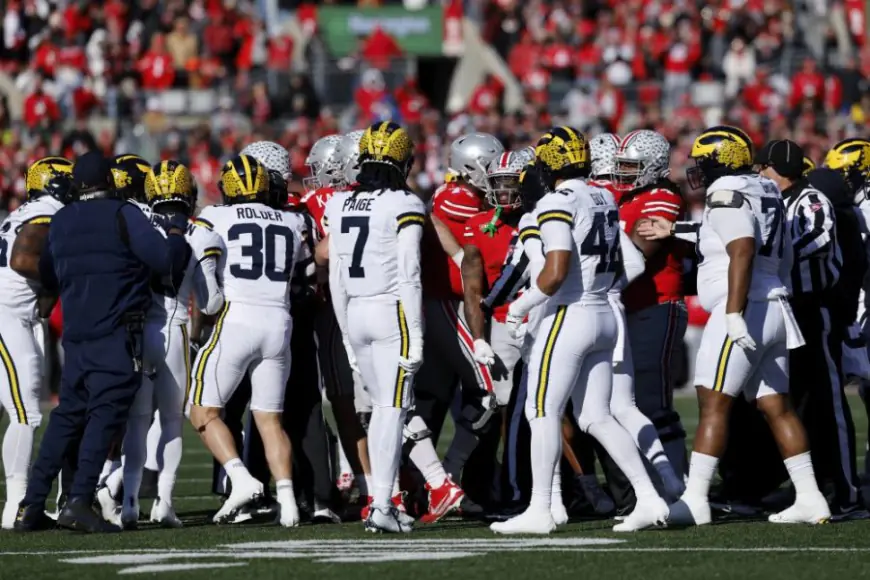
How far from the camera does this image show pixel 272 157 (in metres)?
9.84

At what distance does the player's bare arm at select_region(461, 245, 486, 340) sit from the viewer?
9.22 meters

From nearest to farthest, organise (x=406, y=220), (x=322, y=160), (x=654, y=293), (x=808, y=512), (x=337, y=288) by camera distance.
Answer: (x=406, y=220) < (x=808, y=512) < (x=337, y=288) < (x=654, y=293) < (x=322, y=160)

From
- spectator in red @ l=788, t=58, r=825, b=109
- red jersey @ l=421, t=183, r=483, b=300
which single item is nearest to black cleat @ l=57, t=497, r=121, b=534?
red jersey @ l=421, t=183, r=483, b=300

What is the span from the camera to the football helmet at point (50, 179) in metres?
9.38

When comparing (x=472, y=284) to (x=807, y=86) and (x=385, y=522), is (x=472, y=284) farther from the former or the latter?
(x=807, y=86)

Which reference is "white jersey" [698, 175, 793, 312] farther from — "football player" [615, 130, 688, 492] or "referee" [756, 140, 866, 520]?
"football player" [615, 130, 688, 492]

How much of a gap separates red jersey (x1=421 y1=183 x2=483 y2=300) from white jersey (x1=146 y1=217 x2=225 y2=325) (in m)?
1.00

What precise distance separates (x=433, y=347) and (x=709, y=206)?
65.9 inches

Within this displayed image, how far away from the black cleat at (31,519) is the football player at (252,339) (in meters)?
0.83

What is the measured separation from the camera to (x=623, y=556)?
7.61 metres

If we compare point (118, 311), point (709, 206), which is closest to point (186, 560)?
point (118, 311)

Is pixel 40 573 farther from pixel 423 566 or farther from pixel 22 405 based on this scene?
pixel 22 405

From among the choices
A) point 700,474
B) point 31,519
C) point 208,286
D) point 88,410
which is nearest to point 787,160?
point 700,474

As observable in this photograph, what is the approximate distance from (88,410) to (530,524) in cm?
210
